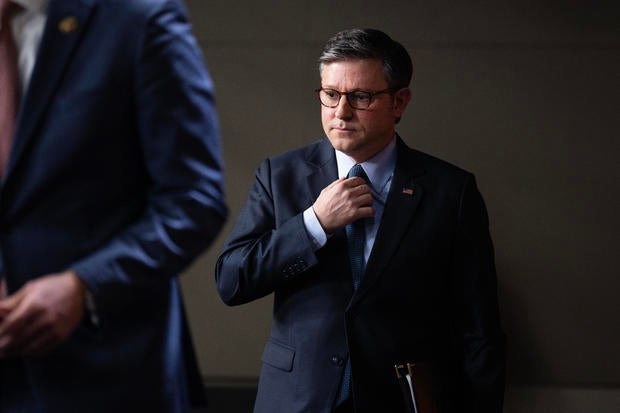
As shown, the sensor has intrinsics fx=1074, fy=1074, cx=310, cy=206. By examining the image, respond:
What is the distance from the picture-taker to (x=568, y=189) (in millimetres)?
5270

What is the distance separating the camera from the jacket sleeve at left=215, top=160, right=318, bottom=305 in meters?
2.73

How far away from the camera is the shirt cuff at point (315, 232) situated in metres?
2.73

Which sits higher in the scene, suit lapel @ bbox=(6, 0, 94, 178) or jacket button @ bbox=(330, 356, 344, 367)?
suit lapel @ bbox=(6, 0, 94, 178)

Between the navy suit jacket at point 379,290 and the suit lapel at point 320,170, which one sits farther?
the suit lapel at point 320,170

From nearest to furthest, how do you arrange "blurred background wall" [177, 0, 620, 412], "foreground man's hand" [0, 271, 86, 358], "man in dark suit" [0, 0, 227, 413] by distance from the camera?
"foreground man's hand" [0, 271, 86, 358] < "man in dark suit" [0, 0, 227, 413] < "blurred background wall" [177, 0, 620, 412]

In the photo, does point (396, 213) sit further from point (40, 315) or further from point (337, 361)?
point (40, 315)

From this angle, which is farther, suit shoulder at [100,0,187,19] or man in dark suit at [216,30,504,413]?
man in dark suit at [216,30,504,413]

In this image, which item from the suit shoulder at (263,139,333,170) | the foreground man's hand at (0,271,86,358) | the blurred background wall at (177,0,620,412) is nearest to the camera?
the foreground man's hand at (0,271,86,358)

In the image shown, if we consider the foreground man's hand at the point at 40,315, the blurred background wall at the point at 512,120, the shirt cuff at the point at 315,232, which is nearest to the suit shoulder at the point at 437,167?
the shirt cuff at the point at 315,232

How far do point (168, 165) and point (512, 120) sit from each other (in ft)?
13.1

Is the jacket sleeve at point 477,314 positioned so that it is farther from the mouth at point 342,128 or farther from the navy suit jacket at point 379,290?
the mouth at point 342,128

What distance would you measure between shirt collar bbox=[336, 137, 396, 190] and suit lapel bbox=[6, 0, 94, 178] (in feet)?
4.95

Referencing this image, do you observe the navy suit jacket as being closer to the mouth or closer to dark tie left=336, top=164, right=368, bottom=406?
dark tie left=336, top=164, right=368, bottom=406

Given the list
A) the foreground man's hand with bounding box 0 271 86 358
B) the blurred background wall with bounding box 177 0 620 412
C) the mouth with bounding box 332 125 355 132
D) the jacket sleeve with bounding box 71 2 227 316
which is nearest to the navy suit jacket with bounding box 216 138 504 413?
the mouth with bounding box 332 125 355 132
